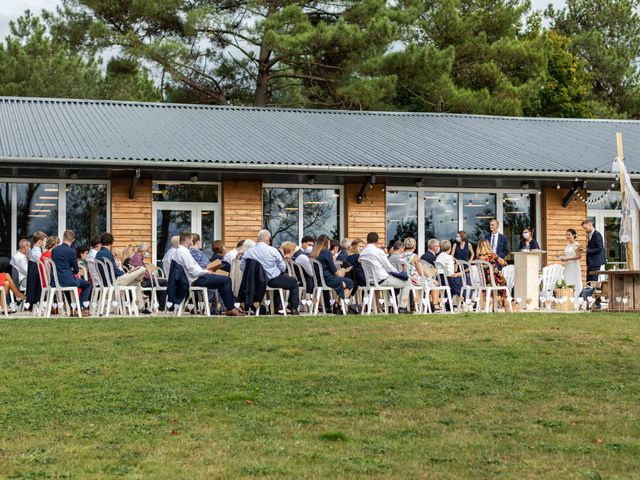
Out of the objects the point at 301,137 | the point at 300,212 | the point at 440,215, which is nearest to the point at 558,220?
the point at 440,215

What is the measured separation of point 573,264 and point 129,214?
8.20m

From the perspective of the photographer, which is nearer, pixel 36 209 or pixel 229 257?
pixel 229 257

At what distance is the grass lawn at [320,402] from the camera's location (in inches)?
230

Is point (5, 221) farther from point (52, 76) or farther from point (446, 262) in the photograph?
point (52, 76)

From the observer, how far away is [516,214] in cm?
Answer: 2348

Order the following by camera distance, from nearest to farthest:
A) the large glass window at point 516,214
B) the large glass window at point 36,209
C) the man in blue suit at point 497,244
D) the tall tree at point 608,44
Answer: the man in blue suit at point 497,244, the large glass window at point 36,209, the large glass window at point 516,214, the tall tree at point 608,44

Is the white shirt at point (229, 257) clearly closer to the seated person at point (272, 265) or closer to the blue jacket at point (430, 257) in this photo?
the seated person at point (272, 265)

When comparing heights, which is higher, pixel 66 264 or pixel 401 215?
pixel 401 215

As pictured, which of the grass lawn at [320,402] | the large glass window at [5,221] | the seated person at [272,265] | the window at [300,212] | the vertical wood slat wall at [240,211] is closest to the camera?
the grass lawn at [320,402]

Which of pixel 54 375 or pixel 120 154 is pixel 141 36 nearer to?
Result: pixel 120 154

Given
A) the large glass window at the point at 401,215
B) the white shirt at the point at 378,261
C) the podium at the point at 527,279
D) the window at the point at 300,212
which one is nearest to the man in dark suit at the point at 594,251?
the podium at the point at 527,279

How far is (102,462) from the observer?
5.88 m

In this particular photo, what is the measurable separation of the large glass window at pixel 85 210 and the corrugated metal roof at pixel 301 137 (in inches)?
32.8

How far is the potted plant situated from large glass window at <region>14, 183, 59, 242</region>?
925cm
